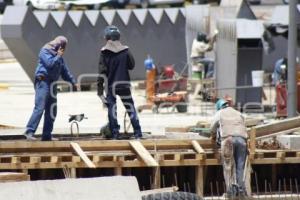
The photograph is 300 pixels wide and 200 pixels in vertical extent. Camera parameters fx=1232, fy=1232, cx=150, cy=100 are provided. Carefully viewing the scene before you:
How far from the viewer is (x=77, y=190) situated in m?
11.8

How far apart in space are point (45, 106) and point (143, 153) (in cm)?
178

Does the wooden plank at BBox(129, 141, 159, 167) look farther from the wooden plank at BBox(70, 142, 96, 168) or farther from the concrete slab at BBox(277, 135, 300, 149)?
the concrete slab at BBox(277, 135, 300, 149)

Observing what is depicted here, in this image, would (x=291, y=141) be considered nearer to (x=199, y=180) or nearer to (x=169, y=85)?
(x=199, y=180)

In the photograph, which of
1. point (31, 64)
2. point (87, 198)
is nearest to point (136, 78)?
point (31, 64)

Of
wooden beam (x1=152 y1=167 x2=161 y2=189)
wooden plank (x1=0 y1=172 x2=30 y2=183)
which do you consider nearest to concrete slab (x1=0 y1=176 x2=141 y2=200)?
wooden plank (x1=0 y1=172 x2=30 y2=183)

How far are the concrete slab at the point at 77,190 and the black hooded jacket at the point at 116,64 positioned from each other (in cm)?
572

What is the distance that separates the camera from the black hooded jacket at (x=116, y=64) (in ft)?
58.3

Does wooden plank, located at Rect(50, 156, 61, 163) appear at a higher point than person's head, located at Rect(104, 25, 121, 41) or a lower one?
lower

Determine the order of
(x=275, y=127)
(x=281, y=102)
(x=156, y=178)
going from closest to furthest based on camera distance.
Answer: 1. (x=156, y=178)
2. (x=275, y=127)
3. (x=281, y=102)

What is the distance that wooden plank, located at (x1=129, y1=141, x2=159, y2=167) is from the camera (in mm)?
16828

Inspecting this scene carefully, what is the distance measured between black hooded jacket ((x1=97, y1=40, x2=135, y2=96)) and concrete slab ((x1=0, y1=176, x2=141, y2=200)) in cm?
572

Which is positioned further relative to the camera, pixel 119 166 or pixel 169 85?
pixel 169 85

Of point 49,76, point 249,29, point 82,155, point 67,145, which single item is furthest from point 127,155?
point 249,29

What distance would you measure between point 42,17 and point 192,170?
60.2 ft
